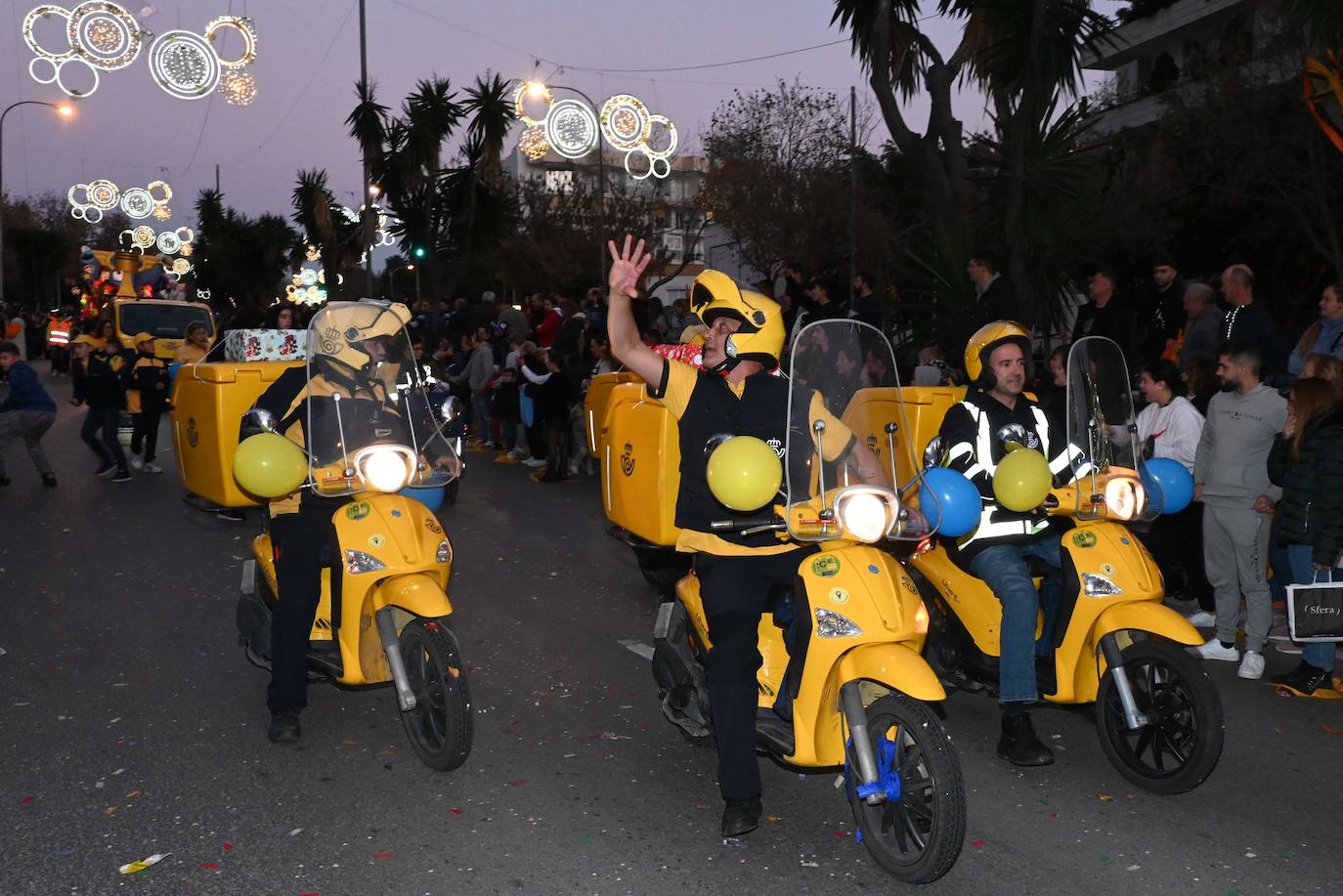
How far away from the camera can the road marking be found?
713 cm

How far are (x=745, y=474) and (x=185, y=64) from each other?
13.6m

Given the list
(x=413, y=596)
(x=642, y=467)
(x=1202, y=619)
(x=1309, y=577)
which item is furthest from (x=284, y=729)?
(x=1202, y=619)

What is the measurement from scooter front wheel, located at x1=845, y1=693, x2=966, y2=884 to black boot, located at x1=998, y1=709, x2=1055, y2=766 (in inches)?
50.1

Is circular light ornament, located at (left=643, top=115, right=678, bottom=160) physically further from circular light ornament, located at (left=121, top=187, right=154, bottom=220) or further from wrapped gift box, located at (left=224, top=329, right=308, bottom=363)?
circular light ornament, located at (left=121, top=187, right=154, bottom=220)

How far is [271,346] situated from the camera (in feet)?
40.1

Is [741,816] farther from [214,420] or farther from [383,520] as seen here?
[214,420]

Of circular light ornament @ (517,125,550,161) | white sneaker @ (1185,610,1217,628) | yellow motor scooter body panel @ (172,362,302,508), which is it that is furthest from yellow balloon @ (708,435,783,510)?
circular light ornament @ (517,125,550,161)

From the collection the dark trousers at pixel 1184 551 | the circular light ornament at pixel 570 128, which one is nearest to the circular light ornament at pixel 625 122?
the circular light ornament at pixel 570 128

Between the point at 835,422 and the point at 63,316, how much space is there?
46.7m

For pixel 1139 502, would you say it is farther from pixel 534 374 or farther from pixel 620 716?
pixel 534 374

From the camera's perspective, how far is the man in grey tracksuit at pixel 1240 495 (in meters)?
6.79

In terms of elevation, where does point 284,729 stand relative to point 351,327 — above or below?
below

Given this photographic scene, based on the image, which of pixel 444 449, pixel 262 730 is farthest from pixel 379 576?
pixel 262 730

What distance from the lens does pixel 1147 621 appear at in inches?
190
